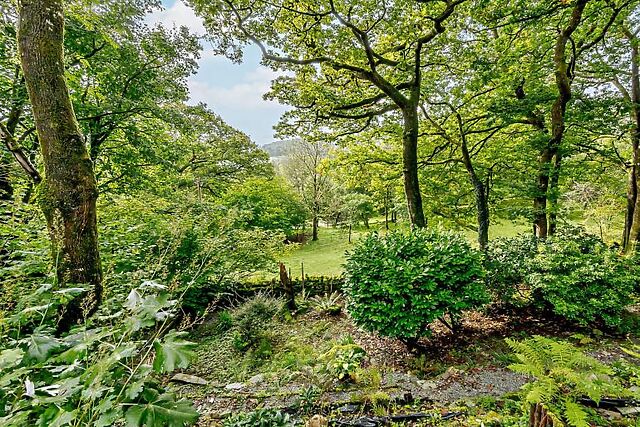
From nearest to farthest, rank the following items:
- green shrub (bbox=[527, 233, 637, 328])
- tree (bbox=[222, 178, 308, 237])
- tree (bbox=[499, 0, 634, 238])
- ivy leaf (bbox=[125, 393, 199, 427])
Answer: ivy leaf (bbox=[125, 393, 199, 427])
green shrub (bbox=[527, 233, 637, 328])
tree (bbox=[499, 0, 634, 238])
tree (bbox=[222, 178, 308, 237])

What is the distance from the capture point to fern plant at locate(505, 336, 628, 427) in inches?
71.4

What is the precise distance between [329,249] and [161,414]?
1482 cm

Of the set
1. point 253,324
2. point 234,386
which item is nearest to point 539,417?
point 234,386

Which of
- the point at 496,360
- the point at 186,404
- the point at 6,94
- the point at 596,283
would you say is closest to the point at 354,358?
the point at 496,360

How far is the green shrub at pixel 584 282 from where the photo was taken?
3.67 metres

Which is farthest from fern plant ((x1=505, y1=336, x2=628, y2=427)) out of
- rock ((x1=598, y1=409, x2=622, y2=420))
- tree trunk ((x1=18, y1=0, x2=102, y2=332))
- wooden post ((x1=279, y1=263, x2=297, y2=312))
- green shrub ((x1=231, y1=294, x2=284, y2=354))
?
wooden post ((x1=279, y1=263, x2=297, y2=312))

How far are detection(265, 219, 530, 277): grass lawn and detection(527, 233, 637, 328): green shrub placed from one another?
546 cm

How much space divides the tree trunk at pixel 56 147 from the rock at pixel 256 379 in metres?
2.26

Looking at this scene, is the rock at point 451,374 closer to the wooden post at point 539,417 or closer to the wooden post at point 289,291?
the wooden post at point 539,417

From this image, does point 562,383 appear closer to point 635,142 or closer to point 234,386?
point 234,386

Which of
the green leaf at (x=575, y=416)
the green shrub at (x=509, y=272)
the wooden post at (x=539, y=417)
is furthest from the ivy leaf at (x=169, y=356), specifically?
the green shrub at (x=509, y=272)

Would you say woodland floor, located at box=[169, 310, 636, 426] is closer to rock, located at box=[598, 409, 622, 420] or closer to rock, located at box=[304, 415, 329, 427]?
rock, located at box=[598, 409, 622, 420]

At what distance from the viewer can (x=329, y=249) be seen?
15680 mm

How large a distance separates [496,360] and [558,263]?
1.69m
